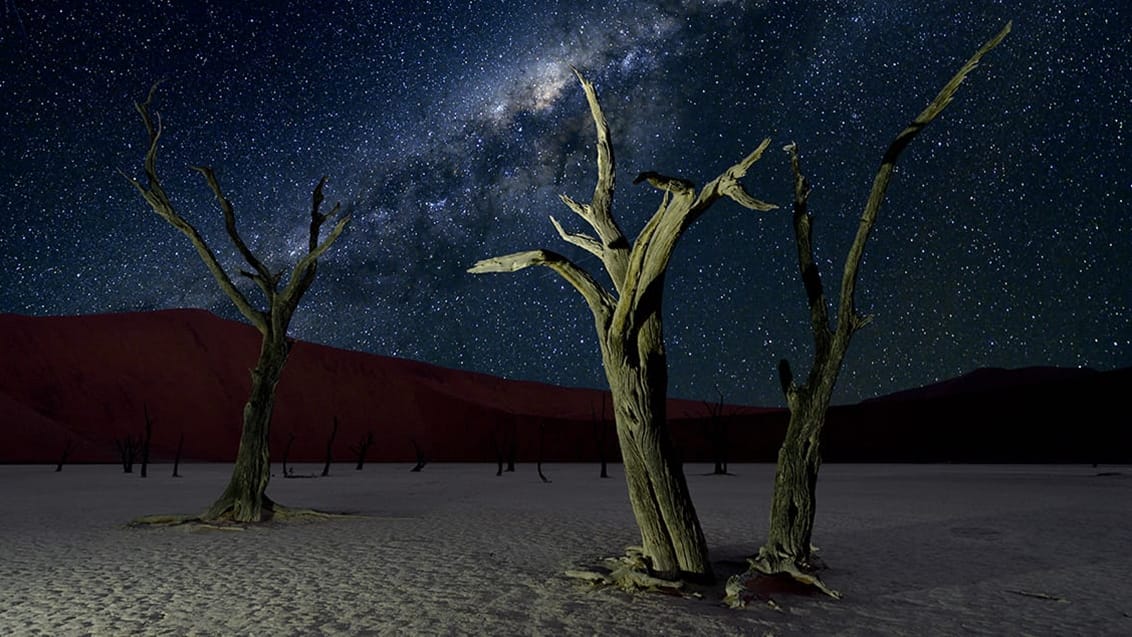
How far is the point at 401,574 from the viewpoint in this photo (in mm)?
9305

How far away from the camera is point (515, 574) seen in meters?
9.29

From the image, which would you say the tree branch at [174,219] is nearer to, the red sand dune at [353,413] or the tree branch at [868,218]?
the tree branch at [868,218]

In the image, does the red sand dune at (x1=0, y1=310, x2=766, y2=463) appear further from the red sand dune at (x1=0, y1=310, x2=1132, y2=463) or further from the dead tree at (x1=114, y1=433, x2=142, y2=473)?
the dead tree at (x1=114, y1=433, x2=142, y2=473)

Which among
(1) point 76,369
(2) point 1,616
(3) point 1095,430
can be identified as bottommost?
(2) point 1,616

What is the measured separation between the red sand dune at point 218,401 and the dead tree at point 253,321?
40.9 meters

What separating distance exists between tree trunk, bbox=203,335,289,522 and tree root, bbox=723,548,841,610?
9297 millimetres

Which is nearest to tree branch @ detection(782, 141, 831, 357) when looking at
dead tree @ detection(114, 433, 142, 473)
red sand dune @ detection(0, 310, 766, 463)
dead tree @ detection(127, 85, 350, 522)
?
dead tree @ detection(127, 85, 350, 522)

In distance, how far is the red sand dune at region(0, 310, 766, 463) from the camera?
6228 centimetres

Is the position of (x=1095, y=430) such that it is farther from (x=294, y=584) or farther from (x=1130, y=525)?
(x=294, y=584)

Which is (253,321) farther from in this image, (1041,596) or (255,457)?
(1041,596)

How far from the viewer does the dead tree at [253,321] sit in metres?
14.2

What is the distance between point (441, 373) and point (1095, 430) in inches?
2600

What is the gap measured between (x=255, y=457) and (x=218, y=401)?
63160 mm

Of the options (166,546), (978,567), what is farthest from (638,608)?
(166,546)
